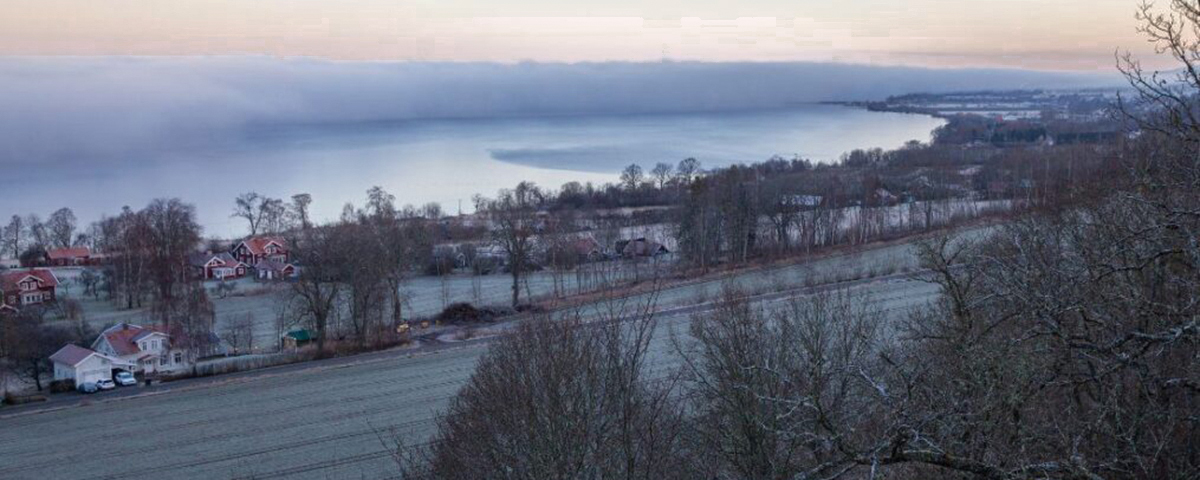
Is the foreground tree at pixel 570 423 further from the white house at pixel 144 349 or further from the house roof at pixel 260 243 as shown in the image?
the house roof at pixel 260 243

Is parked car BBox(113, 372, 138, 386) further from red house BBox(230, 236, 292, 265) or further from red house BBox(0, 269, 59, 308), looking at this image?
red house BBox(230, 236, 292, 265)

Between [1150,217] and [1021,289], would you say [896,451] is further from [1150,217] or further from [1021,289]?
[1150,217]

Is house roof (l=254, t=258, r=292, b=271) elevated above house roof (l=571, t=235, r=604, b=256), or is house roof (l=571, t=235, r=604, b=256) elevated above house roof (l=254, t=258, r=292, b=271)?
house roof (l=571, t=235, r=604, b=256)

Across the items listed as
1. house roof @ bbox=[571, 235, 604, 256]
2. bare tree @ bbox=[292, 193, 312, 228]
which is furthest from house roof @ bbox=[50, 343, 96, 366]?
bare tree @ bbox=[292, 193, 312, 228]


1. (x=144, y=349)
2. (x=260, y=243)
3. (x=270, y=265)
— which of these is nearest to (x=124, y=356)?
(x=144, y=349)

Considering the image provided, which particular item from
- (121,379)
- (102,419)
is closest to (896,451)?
(102,419)

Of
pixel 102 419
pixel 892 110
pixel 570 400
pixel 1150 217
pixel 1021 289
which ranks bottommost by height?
pixel 102 419
